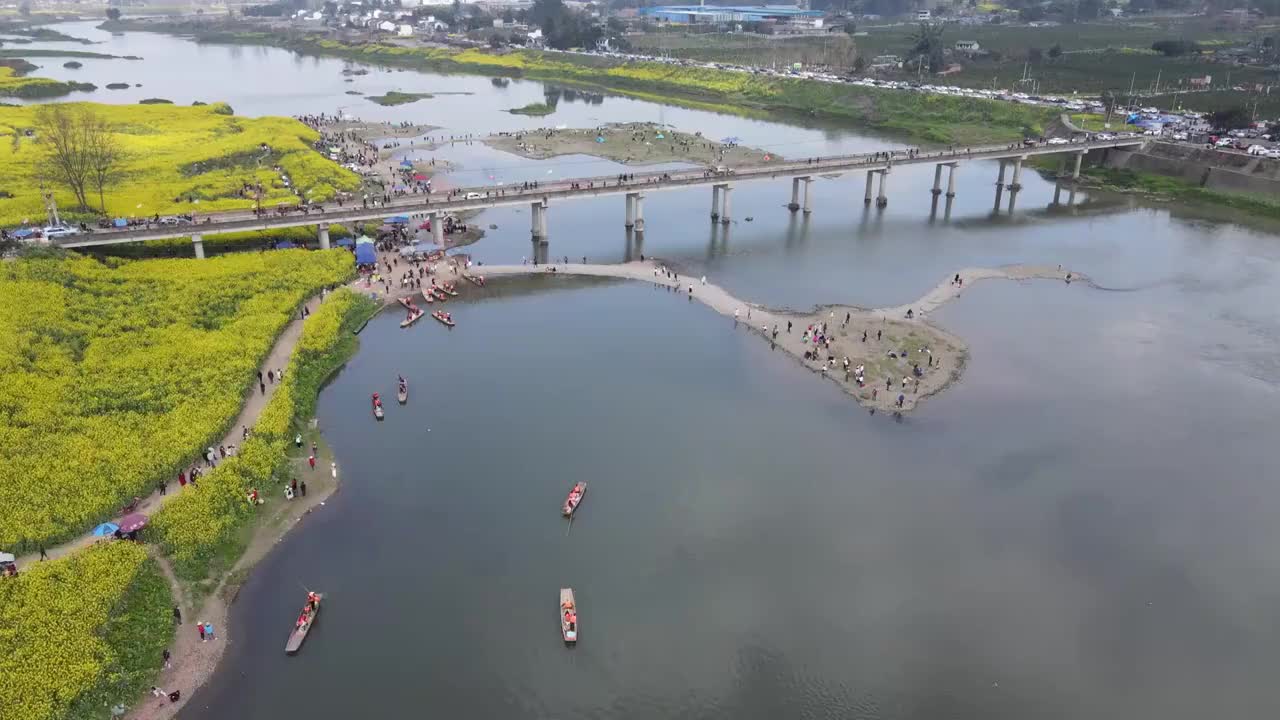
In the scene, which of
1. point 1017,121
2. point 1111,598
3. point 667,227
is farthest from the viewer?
point 1017,121

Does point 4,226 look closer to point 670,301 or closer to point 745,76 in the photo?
point 670,301

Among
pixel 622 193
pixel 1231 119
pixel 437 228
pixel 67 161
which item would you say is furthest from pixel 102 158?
pixel 1231 119

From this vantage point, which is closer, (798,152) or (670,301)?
(670,301)

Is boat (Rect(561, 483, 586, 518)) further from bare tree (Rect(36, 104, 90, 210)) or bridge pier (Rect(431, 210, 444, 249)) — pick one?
bare tree (Rect(36, 104, 90, 210))

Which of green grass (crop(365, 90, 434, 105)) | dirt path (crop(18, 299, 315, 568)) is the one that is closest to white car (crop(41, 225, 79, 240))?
dirt path (crop(18, 299, 315, 568))

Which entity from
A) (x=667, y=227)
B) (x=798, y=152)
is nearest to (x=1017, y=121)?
(x=798, y=152)

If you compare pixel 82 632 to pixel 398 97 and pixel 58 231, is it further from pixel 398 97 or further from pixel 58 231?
pixel 398 97
